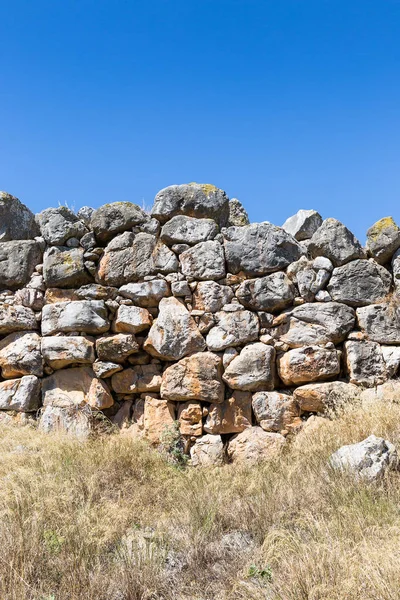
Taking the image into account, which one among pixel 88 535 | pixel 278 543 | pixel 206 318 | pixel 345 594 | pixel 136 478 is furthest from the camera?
pixel 206 318

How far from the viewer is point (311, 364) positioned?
5.46 meters

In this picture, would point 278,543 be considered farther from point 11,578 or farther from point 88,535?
point 11,578

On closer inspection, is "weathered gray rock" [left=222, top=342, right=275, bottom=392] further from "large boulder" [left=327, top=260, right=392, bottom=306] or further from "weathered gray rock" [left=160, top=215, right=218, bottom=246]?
"weathered gray rock" [left=160, top=215, right=218, bottom=246]

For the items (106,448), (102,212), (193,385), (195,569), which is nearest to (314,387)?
(193,385)

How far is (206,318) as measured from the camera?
5801 millimetres

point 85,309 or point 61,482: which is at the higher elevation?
point 85,309

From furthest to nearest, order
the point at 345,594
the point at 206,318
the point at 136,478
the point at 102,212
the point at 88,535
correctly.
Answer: the point at 102,212 → the point at 206,318 → the point at 136,478 → the point at 88,535 → the point at 345,594

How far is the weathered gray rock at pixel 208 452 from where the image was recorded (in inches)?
214

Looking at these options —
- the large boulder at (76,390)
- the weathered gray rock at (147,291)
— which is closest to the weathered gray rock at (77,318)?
the weathered gray rock at (147,291)

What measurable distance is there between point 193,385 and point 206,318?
0.82 metres

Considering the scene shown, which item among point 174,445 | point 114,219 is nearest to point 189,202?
point 114,219

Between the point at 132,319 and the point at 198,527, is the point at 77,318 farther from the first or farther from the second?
the point at 198,527

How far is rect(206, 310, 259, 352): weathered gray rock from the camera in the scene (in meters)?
5.68

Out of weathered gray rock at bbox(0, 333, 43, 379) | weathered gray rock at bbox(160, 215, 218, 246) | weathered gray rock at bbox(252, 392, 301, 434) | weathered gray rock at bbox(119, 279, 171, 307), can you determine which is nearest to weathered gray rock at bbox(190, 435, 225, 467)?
weathered gray rock at bbox(252, 392, 301, 434)
